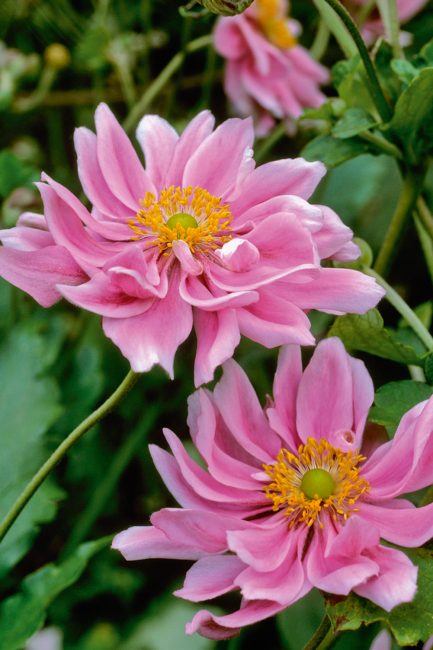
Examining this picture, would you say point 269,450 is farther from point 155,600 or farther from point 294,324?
point 155,600

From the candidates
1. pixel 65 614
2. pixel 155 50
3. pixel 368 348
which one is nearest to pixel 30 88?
pixel 155 50

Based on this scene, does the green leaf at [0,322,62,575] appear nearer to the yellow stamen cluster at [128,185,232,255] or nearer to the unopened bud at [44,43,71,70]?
the yellow stamen cluster at [128,185,232,255]

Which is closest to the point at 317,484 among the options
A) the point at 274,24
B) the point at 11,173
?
the point at 11,173

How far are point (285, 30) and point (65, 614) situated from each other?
0.55m

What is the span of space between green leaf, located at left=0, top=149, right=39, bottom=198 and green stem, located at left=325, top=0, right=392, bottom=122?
32 centimetres

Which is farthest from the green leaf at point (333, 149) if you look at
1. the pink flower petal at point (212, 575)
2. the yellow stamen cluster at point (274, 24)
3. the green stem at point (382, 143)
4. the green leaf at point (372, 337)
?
the yellow stamen cluster at point (274, 24)

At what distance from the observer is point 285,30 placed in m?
0.97

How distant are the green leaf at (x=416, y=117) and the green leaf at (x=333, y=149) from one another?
2cm

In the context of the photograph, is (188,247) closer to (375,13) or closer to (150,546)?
(150,546)

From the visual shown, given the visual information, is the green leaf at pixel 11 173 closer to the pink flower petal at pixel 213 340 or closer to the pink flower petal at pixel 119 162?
the pink flower petal at pixel 119 162

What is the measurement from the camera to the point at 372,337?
55cm

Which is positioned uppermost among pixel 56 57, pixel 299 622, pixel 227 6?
pixel 227 6

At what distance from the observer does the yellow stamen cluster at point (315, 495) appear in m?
0.54

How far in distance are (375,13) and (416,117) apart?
0.47 metres
